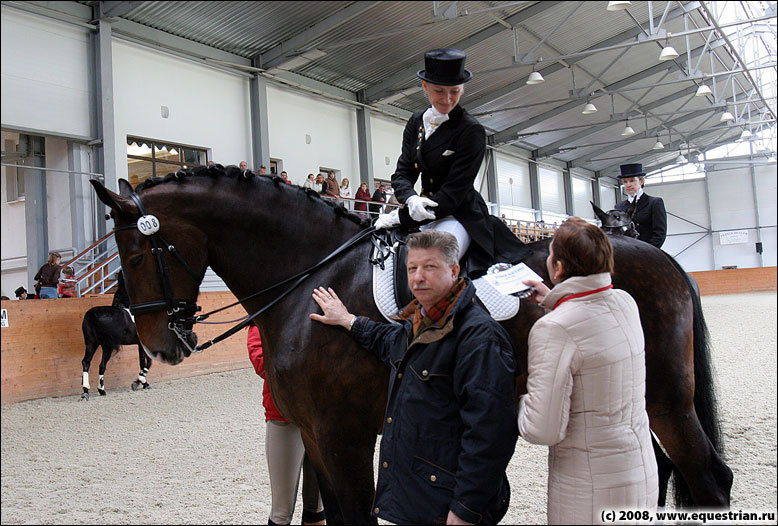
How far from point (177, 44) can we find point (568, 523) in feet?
9.19

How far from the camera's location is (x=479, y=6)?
8.05 feet

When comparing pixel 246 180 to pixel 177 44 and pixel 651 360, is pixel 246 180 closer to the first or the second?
pixel 177 44

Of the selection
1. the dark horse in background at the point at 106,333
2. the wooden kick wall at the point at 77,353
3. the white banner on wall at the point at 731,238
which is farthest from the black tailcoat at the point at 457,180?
the white banner on wall at the point at 731,238

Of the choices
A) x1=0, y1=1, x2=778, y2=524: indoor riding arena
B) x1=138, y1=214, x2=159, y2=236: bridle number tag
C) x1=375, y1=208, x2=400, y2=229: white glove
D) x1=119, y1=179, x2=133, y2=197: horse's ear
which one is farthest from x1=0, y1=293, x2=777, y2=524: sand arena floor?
x1=375, y1=208, x2=400, y2=229: white glove

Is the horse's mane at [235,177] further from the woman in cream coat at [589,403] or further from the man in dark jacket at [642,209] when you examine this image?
the man in dark jacket at [642,209]

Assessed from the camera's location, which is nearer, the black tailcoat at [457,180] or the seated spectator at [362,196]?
the black tailcoat at [457,180]

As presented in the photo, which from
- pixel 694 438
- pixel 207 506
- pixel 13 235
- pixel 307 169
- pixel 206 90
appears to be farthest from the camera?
pixel 307 169

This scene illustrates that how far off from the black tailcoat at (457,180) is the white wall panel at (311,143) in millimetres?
9724

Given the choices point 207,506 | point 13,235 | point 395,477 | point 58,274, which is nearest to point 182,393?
point 58,274

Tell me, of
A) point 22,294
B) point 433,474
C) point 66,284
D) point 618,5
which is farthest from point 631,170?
point 22,294

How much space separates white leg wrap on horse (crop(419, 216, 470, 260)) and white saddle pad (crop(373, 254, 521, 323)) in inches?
7.6

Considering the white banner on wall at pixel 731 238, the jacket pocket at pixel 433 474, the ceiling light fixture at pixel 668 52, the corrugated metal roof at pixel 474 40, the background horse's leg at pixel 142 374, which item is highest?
the corrugated metal roof at pixel 474 40

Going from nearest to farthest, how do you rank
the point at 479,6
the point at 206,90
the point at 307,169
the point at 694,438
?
1. the point at 479,6
2. the point at 694,438
3. the point at 206,90
4. the point at 307,169

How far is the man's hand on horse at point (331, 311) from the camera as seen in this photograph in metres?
2.37
